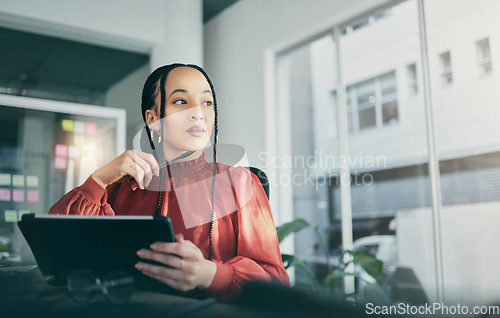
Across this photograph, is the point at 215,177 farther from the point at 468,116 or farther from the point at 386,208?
the point at 386,208

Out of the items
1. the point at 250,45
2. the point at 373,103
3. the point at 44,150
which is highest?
the point at 250,45

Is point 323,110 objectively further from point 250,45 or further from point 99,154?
point 99,154

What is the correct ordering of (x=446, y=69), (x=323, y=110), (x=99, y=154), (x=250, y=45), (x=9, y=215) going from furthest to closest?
1. (x=250, y=45)
2. (x=323, y=110)
3. (x=99, y=154)
4. (x=9, y=215)
5. (x=446, y=69)

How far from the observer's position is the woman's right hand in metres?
0.93

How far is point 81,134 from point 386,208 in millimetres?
2222

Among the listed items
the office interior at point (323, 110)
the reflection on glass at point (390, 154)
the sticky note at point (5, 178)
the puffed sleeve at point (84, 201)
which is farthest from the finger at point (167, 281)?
the sticky note at point (5, 178)

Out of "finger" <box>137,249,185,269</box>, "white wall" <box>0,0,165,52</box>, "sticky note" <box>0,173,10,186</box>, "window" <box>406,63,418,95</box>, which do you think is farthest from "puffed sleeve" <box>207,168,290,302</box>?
"white wall" <box>0,0,165,52</box>

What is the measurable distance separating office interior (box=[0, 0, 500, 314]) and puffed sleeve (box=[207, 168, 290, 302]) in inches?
51.9

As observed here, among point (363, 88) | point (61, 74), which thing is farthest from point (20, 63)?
point (363, 88)

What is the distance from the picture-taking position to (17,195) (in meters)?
2.93

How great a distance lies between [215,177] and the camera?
104cm

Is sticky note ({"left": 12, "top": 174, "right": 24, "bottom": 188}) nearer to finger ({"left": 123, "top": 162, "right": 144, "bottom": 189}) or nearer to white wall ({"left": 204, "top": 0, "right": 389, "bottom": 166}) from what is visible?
white wall ({"left": 204, "top": 0, "right": 389, "bottom": 166})

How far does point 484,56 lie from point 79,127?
8.70 ft

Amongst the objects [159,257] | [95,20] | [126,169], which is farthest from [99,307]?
[95,20]
